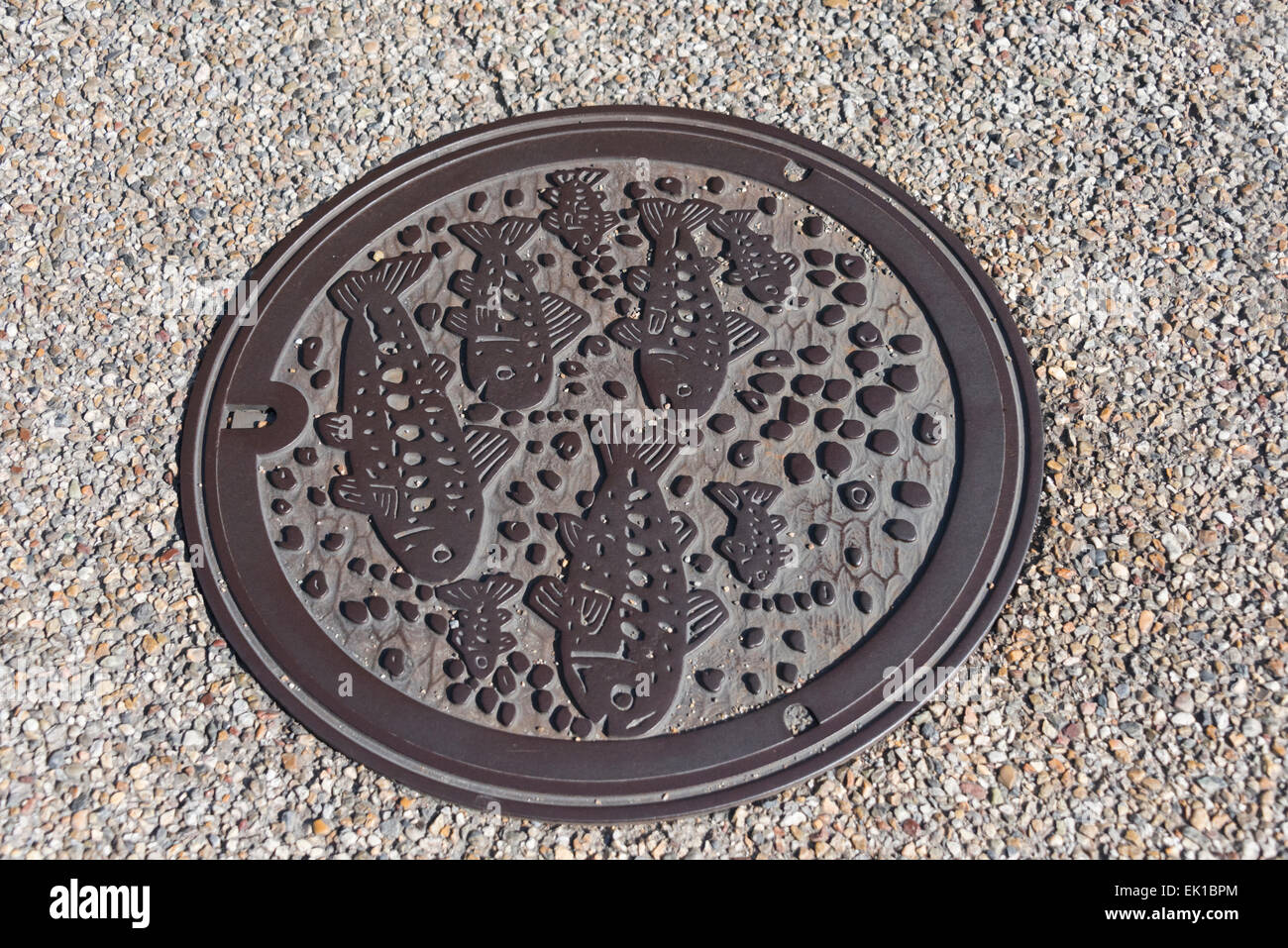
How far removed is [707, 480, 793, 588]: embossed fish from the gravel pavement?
44 cm

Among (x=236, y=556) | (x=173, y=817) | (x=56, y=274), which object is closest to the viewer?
(x=173, y=817)

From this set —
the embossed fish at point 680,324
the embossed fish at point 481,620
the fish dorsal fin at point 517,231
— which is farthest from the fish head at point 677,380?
the embossed fish at point 481,620

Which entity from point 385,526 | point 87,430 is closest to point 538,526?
point 385,526

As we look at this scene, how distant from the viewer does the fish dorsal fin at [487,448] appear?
2512mm

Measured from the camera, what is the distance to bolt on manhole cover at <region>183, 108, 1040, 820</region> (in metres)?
2.29

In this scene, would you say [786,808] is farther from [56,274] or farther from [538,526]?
[56,274]

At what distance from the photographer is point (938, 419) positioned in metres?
2.56

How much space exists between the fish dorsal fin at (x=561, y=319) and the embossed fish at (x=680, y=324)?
83mm

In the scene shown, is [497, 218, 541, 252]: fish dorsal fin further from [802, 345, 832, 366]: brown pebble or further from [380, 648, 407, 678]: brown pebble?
[380, 648, 407, 678]: brown pebble

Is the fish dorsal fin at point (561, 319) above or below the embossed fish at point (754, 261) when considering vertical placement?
below

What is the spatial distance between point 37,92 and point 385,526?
1796 mm

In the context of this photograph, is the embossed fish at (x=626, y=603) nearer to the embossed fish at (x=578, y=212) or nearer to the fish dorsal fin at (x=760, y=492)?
the fish dorsal fin at (x=760, y=492)

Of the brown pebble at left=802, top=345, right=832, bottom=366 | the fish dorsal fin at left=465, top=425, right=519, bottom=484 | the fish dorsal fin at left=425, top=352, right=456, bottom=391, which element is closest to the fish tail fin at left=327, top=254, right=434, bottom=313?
the fish dorsal fin at left=425, top=352, right=456, bottom=391

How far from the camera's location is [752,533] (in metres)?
2.43
